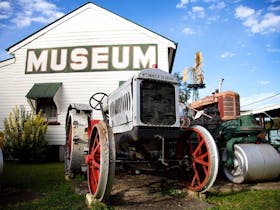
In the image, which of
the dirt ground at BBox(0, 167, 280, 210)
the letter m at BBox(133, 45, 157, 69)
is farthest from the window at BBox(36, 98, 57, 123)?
the dirt ground at BBox(0, 167, 280, 210)

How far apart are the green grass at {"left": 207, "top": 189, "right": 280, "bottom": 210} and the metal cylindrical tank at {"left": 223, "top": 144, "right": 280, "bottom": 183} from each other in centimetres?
59

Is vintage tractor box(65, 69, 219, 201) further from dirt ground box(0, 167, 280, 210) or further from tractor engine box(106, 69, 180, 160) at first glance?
dirt ground box(0, 167, 280, 210)

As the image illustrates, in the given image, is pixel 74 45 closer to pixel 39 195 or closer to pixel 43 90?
pixel 43 90

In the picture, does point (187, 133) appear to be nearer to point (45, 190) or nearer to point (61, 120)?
point (45, 190)

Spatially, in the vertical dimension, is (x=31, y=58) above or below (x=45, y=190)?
above

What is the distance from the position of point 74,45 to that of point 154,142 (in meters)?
9.26

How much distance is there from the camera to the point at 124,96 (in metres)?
4.64

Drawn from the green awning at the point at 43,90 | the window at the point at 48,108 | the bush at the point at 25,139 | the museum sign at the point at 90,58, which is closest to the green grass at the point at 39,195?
the bush at the point at 25,139

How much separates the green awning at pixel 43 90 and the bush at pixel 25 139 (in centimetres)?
104

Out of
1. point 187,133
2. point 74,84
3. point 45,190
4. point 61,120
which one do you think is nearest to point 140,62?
point 74,84

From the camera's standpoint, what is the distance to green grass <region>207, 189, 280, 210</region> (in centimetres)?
369

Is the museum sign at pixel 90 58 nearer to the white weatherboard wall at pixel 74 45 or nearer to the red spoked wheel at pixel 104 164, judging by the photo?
the white weatherboard wall at pixel 74 45

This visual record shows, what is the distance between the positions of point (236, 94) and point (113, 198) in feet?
15.5

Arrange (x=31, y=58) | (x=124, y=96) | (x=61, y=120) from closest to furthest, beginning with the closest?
(x=124, y=96) → (x=61, y=120) → (x=31, y=58)
